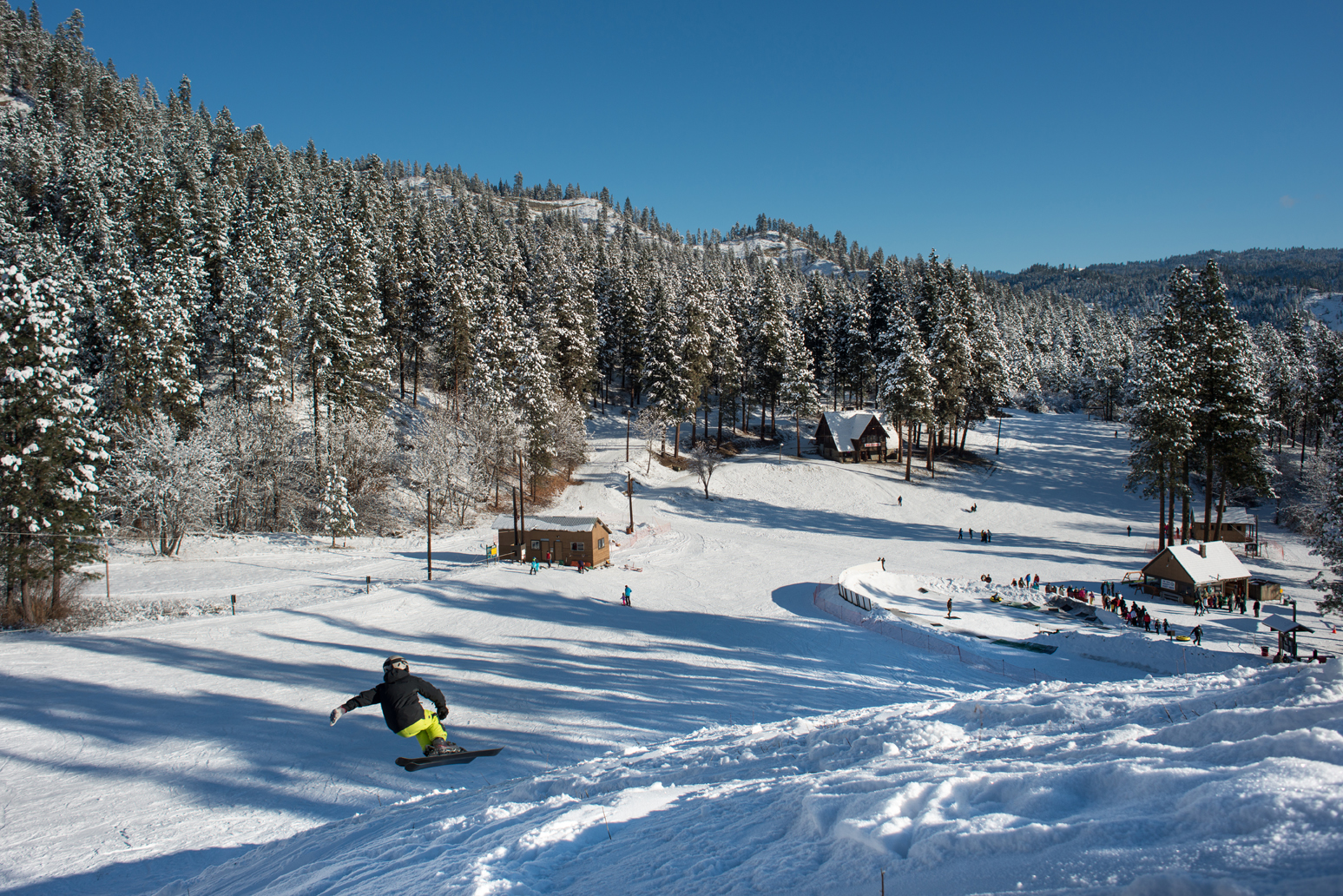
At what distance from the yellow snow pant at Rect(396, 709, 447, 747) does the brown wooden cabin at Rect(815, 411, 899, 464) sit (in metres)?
54.0

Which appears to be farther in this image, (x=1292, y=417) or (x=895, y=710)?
(x=1292, y=417)

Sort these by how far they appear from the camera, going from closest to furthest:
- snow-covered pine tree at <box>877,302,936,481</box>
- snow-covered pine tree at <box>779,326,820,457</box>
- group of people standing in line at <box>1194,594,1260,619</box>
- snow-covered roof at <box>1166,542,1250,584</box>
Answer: group of people standing in line at <box>1194,594,1260,619</box> → snow-covered roof at <box>1166,542,1250,584</box> → snow-covered pine tree at <box>877,302,936,481</box> → snow-covered pine tree at <box>779,326,820,457</box>

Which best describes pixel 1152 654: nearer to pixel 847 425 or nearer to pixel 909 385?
pixel 909 385

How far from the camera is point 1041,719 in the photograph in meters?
9.19

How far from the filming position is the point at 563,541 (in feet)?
117

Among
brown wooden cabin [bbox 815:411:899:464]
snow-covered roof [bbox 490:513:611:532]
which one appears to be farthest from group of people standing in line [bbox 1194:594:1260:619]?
brown wooden cabin [bbox 815:411:899:464]

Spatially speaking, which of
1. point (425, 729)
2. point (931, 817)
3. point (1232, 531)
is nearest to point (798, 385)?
point (1232, 531)

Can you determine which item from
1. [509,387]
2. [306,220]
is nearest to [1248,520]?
[509,387]

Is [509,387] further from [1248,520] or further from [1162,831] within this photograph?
[1248,520]

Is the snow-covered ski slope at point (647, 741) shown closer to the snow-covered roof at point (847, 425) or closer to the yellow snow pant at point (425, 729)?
the yellow snow pant at point (425, 729)

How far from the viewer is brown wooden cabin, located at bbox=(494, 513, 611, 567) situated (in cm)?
3553

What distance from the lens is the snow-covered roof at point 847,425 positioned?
59.7 metres

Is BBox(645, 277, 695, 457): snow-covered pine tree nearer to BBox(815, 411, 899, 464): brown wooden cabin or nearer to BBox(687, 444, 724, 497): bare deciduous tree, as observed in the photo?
BBox(687, 444, 724, 497): bare deciduous tree

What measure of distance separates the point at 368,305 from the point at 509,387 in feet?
38.1
